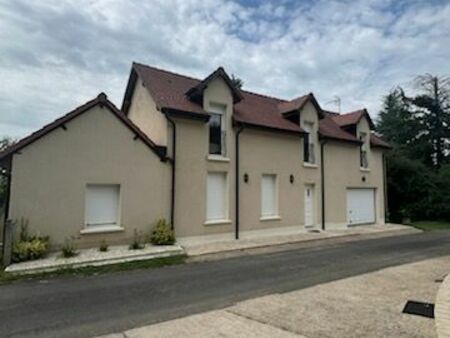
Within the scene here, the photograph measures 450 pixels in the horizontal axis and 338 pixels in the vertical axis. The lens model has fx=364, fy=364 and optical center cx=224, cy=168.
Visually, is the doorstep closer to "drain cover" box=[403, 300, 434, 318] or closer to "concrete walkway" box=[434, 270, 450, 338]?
"drain cover" box=[403, 300, 434, 318]

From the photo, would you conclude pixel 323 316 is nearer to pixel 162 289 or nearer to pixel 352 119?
pixel 162 289

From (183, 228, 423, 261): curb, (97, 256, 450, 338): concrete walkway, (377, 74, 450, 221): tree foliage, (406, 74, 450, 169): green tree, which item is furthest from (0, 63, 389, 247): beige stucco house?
(406, 74, 450, 169): green tree

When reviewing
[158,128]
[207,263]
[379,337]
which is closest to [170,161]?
[158,128]

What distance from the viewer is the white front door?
19.3m

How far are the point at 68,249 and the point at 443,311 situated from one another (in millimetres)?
10218

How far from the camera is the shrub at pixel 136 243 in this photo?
1280cm

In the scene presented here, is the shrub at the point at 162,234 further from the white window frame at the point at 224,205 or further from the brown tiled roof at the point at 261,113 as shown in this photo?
the brown tiled roof at the point at 261,113

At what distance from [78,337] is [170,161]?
9460 millimetres

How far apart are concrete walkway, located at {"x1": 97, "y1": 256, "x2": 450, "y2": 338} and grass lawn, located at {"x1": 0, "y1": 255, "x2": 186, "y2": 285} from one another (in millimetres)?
4756

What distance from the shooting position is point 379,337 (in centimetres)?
532

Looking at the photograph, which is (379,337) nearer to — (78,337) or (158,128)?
(78,337)

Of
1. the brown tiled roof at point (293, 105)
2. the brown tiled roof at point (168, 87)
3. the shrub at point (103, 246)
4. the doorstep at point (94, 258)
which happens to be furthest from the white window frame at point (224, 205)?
the brown tiled roof at point (293, 105)

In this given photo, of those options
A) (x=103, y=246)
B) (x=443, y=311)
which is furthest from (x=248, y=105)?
(x=443, y=311)

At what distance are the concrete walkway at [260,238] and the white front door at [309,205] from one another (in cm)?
55
